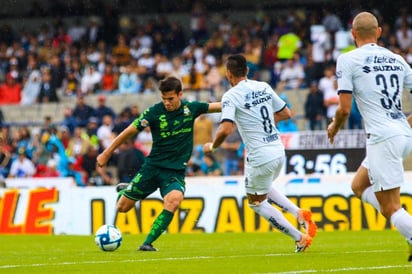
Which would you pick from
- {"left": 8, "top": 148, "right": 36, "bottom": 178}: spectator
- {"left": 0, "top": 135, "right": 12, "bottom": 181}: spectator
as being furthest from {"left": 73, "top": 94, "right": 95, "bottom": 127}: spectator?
{"left": 0, "top": 135, "right": 12, "bottom": 181}: spectator

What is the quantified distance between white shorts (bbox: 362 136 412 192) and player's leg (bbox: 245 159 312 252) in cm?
242

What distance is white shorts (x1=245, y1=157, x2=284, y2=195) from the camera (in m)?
12.2

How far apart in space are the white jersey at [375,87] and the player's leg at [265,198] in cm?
241

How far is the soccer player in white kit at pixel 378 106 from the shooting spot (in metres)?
9.68

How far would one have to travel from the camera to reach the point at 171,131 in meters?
13.3

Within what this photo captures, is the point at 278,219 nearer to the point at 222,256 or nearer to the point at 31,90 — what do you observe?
the point at 222,256

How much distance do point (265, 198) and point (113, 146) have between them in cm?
193

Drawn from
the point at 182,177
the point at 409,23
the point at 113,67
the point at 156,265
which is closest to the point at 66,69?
the point at 113,67

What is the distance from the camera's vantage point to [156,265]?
10.8m

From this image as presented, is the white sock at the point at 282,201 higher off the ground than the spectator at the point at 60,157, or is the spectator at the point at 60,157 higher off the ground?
the white sock at the point at 282,201

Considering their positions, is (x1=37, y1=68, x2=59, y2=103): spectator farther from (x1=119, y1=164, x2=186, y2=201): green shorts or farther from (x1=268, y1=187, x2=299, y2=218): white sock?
(x1=268, y1=187, x2=299, y2=218): white sock

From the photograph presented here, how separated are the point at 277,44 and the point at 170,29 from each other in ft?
17.7

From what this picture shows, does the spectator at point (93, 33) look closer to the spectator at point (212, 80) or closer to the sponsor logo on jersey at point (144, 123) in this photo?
the spectator at point (212, 80)

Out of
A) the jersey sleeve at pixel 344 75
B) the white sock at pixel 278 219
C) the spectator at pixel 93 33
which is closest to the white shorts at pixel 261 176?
the white sock at pixel 278 219
